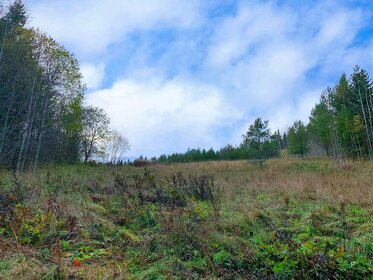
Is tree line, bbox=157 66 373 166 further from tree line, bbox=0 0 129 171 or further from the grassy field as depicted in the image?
the grassy field

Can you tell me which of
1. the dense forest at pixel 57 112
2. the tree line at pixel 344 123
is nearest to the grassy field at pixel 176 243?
the dense forest at pixel 57 112

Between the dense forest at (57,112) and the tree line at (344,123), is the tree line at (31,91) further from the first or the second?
the tree line at (344,123)

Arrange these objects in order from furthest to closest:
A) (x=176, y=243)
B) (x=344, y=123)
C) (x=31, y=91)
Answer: (x=344, y=123)
(x=31, y=91)
(x=176, y=243)

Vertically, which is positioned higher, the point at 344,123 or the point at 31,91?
the point at 344,123

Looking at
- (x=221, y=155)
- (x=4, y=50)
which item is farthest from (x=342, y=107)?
(x=4, y=50)

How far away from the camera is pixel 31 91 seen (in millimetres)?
15086

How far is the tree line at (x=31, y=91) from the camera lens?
13438 mm

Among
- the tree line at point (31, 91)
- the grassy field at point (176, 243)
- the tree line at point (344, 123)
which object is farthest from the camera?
the tree line at point (344, 123)

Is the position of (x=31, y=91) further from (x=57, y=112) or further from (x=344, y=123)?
(x=344, y=123)

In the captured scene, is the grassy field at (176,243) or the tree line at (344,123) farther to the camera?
the tree line at (344,123)

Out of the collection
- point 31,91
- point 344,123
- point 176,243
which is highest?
point 344,123

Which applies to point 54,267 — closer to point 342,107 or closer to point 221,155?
point 342,107

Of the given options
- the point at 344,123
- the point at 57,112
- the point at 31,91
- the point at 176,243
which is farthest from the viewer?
the point at 344,123

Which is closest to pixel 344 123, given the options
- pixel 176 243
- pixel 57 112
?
pixel 57 112
